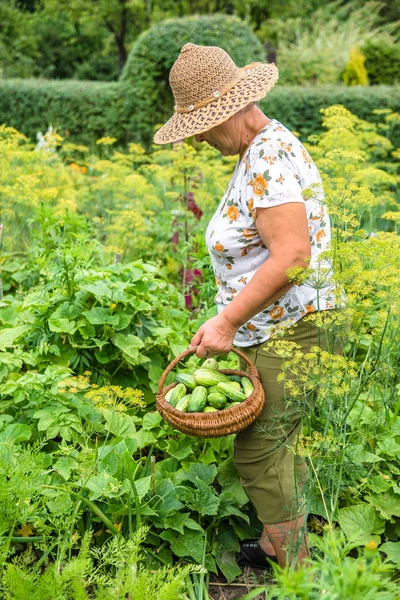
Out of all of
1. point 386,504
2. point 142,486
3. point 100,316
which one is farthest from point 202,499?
point 100,316

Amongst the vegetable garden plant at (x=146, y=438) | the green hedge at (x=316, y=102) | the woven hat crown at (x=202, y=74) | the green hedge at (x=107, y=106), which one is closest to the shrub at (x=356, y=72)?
the green hedge at (x=107, y=106)

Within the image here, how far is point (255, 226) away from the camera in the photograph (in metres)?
2.14

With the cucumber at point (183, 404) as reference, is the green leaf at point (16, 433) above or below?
below

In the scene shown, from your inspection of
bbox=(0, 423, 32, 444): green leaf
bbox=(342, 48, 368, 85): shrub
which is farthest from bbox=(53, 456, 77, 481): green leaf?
bbox=(342, 48, 368, 85): shrub

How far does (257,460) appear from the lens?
2.39 m

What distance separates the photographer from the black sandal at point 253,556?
2592 millimetres

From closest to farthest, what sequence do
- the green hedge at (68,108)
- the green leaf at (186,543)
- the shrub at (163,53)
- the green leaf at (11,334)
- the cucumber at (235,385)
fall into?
the cucumber at (235,385)
the green leaf at (186,543)
the green leaf at (11,334)
the shrub at (163,53)
the green hedge at (68,108)

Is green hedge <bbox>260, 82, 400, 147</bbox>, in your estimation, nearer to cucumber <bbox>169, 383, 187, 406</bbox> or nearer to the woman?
the woman

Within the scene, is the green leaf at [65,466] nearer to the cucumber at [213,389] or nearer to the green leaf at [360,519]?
the cucumber at [213,389]

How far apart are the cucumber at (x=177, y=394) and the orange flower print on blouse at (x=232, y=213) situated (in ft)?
2.10

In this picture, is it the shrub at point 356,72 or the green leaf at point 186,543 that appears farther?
the shrub at point 356,72

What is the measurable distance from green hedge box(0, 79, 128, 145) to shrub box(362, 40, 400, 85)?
6.91 m

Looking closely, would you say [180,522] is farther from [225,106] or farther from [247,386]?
[225,106]

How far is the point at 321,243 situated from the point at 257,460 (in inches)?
33.4
